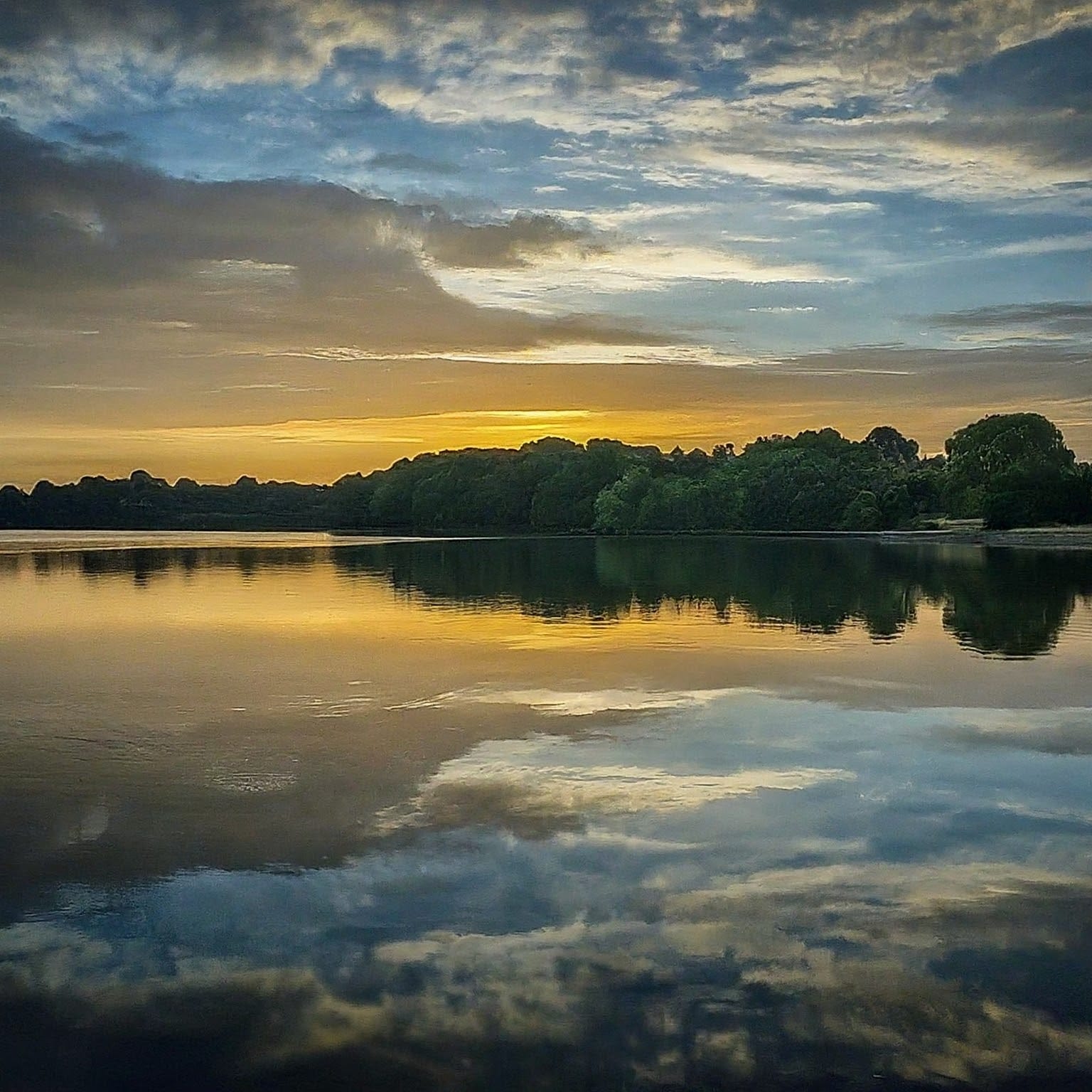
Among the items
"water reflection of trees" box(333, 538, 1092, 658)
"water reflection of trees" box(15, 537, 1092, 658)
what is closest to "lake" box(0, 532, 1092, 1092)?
"water reflection of trees" box(333, 538, 1092, 658)

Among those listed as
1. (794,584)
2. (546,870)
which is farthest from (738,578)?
(546,870)

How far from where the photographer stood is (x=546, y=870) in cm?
849

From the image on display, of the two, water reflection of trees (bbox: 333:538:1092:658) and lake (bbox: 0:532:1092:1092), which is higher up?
lake (bbox: 0:532:1092:1092)

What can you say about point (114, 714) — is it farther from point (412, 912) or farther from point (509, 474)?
point (509, 474)

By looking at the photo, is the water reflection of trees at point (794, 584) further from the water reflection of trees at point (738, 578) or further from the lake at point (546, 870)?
the lake at point (546, 870)

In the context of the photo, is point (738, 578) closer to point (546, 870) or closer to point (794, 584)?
point (794, 584)

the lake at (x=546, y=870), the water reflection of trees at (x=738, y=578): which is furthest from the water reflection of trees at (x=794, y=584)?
the lake at (x=546, y=870)

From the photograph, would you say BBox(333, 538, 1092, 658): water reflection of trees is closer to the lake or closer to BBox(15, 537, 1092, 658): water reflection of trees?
BBox(15, 537, 1092, 658): water reflection of trees

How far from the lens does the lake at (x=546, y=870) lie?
589cm

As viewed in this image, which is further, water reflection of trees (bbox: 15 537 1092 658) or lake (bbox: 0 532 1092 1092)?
water reflection of trees (bbox: 15 537 1092 658)

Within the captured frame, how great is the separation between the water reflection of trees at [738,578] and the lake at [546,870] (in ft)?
22.0

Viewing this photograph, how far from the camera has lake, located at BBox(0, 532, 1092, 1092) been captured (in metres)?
5.89

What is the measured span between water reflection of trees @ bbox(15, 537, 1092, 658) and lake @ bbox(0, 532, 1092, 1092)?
22.0 feet

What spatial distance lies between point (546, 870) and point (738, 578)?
1368 inches
